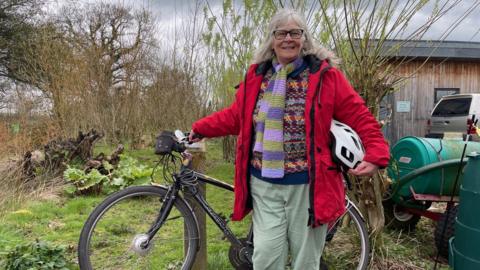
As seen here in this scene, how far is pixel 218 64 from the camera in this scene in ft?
27.9

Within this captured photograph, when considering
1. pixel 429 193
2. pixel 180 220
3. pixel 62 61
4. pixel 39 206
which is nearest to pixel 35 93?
pixel 62 61

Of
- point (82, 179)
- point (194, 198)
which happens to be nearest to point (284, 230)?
point (194, 198)

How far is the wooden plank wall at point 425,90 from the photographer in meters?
15.5

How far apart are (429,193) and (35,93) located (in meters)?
8.33

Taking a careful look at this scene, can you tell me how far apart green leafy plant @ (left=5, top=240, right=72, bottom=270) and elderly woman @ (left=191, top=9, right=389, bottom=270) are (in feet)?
5.20

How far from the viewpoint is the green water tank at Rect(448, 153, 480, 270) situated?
10.3ft

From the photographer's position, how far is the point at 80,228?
191 inches

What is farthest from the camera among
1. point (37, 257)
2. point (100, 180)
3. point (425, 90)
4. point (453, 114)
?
point (425, 90)

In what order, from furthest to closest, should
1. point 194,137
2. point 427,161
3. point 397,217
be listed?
point 397,217
point 427,161
point 194,137

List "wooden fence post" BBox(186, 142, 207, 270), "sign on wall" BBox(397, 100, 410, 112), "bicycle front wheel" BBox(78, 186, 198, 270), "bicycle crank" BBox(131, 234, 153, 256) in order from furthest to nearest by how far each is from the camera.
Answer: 1. "sign on wall" BBox(397, 100, 410, 112)
2. "wooden fence post" BBox(186, 142, 207, 270)
3. "bicycle crank" BBox(131, 234, 153, 256)
4. "bicycle front wheel" BBox(78, 186, 198, 270)

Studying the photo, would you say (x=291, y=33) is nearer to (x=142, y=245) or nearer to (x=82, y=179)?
(x=142, y=245)

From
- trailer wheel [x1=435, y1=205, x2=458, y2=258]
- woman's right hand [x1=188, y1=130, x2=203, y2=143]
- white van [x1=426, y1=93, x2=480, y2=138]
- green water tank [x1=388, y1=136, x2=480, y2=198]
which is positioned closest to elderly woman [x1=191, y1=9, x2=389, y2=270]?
woman's right hand [x1=188, y1=130, x2=203, y2=143]

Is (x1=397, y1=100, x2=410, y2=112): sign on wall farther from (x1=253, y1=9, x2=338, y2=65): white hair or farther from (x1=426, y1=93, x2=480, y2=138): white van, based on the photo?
(x1=253, y1=9, x2=338, y2=65): white hair

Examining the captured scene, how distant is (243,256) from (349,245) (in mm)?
1160
